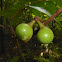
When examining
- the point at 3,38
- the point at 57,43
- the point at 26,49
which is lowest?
the point at 26,49

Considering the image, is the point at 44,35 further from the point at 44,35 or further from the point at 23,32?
the point at 23,32

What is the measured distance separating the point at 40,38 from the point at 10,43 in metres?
2.22

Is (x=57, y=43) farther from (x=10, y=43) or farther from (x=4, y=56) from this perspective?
(x=4, y=56)

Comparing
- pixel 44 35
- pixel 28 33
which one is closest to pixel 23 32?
pixel 28 33

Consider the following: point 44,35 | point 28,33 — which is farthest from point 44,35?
point 28,33

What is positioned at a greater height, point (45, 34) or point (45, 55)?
point (45, 34)

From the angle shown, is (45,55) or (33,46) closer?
(45,55)

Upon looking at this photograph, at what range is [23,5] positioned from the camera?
0.83m

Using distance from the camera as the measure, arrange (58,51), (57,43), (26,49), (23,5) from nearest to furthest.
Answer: (23,5)
(58,51)
(57,43)
(26,49)

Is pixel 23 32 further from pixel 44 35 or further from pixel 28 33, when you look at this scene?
pixel 44 35

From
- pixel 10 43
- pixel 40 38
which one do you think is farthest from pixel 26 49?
pixel 40 38

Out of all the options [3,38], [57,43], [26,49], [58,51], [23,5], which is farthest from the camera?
[26,49]

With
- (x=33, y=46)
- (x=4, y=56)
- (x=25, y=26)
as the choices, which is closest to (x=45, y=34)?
(x=25, y=26)

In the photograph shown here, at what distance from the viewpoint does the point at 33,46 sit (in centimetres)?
271
